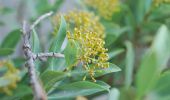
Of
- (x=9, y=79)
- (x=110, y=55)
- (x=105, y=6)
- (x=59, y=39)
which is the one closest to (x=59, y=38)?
(x=59, y=39)

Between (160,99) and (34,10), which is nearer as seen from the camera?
(160,99)

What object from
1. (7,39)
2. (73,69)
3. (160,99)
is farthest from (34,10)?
(160,99)

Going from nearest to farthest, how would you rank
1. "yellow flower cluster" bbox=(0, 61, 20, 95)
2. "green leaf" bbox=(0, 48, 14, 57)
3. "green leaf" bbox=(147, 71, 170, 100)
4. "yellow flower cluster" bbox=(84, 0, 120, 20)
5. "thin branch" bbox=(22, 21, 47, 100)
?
"thin branch" bbox=(22, 21, 47, 100), "green leaf" bbox=(147, 71, 170, 100), "yellow flower cluster" bbox=(0, 61, 20, 95), "green leaf" bbox=(0, 48, 14, 57), "yellow flower cluster" bbox=(84, 0, 120, 20)

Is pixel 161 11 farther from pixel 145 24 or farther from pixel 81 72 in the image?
pixel 81 72

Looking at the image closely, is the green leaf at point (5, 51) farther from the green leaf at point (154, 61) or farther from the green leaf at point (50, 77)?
the green leaf at point (154, 61)

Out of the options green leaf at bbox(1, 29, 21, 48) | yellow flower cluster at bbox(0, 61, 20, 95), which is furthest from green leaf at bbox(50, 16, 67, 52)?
green leaf at bbox(1, 29, 21, 48)

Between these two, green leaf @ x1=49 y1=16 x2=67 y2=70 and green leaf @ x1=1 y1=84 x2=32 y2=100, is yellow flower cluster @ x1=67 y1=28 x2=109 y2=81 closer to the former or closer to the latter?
green leaf @ x1=49 y1=16 x2=67 y2=70

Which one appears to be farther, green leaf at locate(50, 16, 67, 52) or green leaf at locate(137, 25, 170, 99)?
green leaf at locate(50, 16, 67, 52)

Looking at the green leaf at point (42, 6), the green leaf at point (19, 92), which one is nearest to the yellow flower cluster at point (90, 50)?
the green leaf at point (19, 92)

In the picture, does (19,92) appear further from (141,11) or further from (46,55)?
(141,11)
